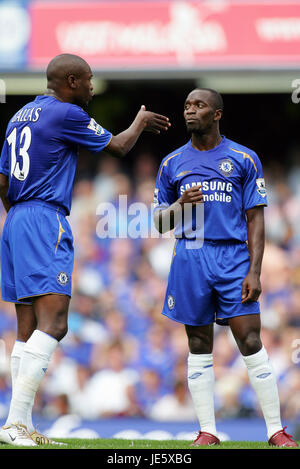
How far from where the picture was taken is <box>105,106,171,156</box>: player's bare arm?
5000 mm

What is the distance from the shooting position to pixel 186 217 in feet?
16.8

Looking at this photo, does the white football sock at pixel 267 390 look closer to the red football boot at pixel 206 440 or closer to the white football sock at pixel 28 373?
the red football boot at pixel 206 440

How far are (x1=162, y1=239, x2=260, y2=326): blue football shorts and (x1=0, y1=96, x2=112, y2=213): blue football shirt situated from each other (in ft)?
2.88

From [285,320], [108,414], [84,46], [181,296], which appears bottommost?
[108,414]

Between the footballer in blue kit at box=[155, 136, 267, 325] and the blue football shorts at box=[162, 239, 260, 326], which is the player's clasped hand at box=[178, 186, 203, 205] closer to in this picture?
the footballer in blue kit at box=[155, 136, 267, 325]

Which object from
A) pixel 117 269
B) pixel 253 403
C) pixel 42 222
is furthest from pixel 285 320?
pixel 42 222

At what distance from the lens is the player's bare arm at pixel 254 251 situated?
4906 mm

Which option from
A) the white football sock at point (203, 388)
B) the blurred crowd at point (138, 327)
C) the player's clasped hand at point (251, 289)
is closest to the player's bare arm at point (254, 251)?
the player's clasped hand at point (251, 289)

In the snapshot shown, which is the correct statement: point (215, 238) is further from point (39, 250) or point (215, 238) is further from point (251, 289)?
point (39, 250)

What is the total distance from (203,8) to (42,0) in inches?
78.5

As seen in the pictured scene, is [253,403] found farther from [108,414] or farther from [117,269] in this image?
[117,269]

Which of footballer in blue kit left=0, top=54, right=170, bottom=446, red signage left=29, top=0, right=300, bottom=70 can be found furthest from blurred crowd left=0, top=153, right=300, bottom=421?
footballer in blue kit left=0, top=54, right=170, bottom=446

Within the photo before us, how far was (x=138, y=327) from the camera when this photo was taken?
1065cm

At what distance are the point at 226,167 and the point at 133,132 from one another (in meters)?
0.64
